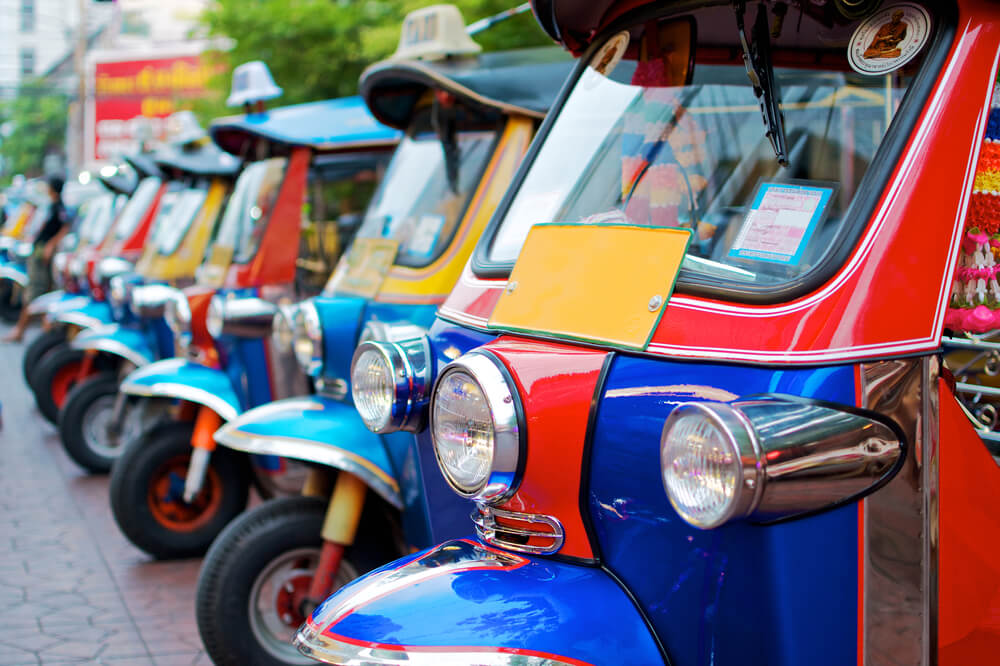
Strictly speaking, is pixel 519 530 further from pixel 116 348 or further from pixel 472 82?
pixel 116 348

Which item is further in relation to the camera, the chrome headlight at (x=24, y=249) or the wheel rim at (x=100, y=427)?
the chrome headlight at (x=24, y=249)

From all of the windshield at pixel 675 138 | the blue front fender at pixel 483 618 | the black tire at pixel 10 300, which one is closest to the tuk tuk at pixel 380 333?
the blue front fender at pixel 483 618

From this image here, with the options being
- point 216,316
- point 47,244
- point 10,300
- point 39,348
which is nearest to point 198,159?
point 39,348

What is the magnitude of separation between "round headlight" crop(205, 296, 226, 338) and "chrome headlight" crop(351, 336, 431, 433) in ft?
8.29

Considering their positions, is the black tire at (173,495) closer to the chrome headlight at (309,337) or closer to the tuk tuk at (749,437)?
the chrome headlight at (309,337)

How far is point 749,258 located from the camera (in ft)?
7.23

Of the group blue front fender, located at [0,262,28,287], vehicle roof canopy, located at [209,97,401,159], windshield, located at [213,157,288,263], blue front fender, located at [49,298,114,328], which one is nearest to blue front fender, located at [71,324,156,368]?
blue front fender, located at [49,298,114,328]

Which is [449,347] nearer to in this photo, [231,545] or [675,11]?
[675,11]

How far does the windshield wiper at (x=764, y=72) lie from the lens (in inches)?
90.4

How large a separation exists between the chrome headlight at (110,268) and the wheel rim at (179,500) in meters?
3.19

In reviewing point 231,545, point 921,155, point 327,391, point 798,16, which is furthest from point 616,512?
point 327,391

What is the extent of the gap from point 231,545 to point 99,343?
396 centimetres

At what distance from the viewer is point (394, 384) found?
2.44 metres

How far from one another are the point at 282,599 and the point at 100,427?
415 centimetres
